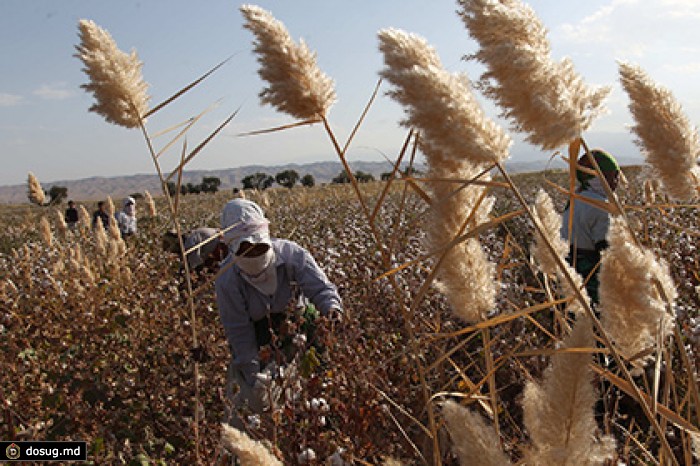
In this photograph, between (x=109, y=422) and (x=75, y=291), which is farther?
(x=75, y=291)

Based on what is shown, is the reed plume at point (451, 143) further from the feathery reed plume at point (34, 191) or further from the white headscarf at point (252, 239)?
the feathery reed plume at point (34, 191)

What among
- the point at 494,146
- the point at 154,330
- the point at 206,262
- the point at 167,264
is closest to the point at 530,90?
the point at 494,146

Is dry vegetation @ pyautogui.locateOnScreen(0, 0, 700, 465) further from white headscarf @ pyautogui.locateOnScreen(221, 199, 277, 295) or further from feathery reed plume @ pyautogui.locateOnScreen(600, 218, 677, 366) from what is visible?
white headscarf @ pyautogui.locateOnScreen(221, 199, 277, 295)

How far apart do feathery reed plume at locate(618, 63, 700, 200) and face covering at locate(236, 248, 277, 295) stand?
9.51 ft

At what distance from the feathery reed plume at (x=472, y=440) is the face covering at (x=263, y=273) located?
3.12 m

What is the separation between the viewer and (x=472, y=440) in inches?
26.5

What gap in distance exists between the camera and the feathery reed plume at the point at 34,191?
37.6ft

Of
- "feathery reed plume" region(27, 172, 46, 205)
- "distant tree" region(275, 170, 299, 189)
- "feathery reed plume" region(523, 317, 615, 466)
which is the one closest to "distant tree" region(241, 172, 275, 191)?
"distant tree" region(275, 170, 299, 189)

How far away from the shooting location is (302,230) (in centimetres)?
922

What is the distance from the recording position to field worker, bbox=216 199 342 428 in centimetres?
366

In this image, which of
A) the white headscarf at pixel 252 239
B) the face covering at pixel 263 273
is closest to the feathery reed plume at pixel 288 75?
the white headscarf at pixel 252 239

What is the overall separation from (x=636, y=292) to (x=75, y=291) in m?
4.84

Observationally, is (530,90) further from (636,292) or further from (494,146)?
(636,292)

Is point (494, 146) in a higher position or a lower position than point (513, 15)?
lower
